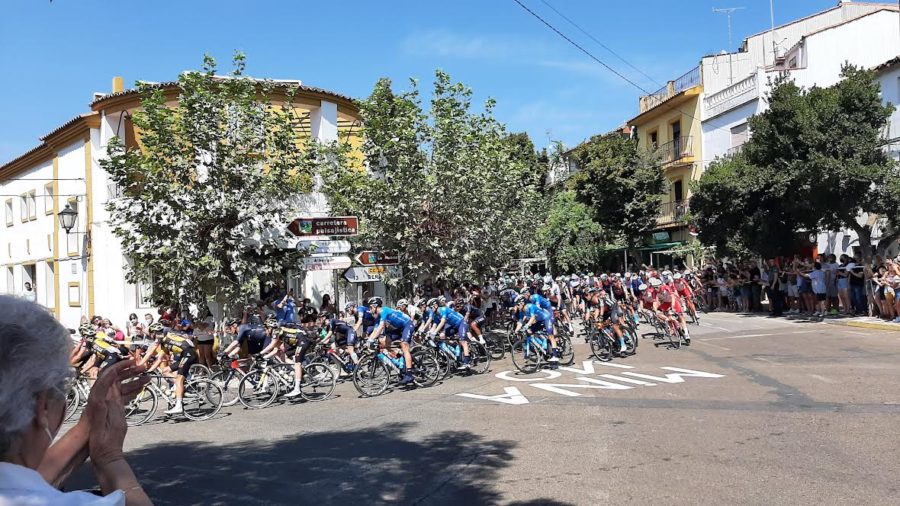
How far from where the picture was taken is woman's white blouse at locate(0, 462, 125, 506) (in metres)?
1.59

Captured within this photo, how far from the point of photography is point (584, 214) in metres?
37.3

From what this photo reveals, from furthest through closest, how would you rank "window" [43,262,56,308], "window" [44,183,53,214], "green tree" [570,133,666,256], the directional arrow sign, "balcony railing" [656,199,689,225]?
"balcony railing" [656,199,689,225], "green tree" [570,133,666,256], "window" [43,262,56,308], "window" [44,183,53,214], the directional arrow sign

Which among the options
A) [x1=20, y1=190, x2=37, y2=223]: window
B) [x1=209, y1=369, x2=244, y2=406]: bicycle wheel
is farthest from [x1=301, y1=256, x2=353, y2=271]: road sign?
[x1=20, y1=190, x2=37, y2=223]: window

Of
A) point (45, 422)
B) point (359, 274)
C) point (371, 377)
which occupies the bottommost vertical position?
point (371, 377)

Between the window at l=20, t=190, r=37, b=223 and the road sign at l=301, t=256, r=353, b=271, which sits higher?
the window at l=20, t=190, r=37, b=223

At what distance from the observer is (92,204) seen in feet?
71.7

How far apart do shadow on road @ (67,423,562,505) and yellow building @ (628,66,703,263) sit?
3069 centimetres

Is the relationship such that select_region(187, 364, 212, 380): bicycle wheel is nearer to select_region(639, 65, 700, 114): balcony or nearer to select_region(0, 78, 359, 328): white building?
select_region(0, 78, 359, 328): white building

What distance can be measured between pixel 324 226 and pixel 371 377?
338 centimetres

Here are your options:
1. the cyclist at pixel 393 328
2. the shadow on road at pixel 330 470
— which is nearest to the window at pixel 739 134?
the cyclist at pixel 393 328

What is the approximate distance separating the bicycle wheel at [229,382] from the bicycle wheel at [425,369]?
9.92 feet

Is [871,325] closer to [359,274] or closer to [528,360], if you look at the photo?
[528,360]

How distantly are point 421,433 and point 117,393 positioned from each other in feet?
21.4

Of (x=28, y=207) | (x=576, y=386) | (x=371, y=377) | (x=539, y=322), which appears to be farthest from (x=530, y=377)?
(x=28, y=207)
